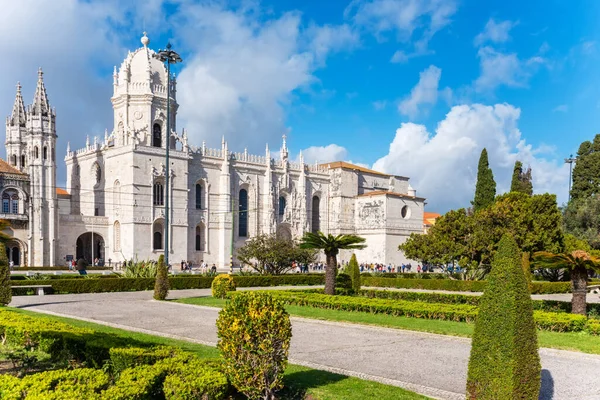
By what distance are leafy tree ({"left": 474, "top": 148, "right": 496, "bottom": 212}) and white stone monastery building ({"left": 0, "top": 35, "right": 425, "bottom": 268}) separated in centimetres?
1767

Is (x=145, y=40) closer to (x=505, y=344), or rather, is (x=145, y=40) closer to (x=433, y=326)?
(x=433, y=326)

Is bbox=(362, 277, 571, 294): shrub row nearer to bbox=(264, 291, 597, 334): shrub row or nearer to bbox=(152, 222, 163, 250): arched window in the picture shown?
bbox=(264, 291, 597, 334): shrub row

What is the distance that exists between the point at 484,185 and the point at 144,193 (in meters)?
28.4

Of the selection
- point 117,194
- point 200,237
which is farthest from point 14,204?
point 200,237

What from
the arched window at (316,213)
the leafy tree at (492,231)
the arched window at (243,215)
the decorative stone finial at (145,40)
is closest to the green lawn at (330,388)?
the leafy tree at (492,231)

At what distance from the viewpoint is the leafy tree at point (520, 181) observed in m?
46.5

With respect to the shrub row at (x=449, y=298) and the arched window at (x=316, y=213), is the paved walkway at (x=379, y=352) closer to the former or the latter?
the shrub row at (x=449, y=298)

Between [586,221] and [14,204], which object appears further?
[14,204]

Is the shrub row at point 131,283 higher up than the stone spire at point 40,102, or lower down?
lower down

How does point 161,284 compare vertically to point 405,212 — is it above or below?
below

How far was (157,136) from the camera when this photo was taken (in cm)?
4941

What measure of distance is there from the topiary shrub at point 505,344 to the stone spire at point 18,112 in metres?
50.4

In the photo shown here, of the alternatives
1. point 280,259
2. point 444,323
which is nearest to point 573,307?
point 444,323

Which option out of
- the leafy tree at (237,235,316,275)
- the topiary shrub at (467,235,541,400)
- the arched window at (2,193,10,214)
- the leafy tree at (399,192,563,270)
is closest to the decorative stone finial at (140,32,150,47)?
the arched window at (2,193,10,214)
